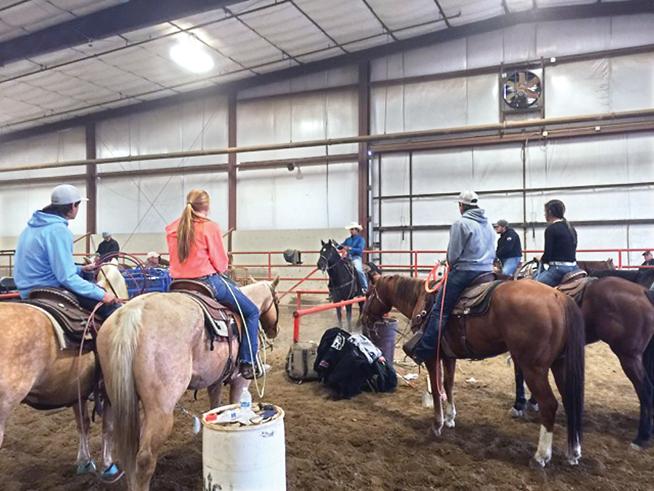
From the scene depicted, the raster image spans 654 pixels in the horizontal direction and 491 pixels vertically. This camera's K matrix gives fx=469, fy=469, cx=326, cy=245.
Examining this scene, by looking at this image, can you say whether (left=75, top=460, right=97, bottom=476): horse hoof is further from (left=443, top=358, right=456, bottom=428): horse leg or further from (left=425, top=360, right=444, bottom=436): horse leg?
(left=443, top=358, right=456, bottom=428): horse leg

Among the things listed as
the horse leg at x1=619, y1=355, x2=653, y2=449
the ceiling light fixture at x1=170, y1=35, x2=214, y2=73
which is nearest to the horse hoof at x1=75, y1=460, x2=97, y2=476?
the horse leg at x1=619, y1=355, x2=653, y2=449

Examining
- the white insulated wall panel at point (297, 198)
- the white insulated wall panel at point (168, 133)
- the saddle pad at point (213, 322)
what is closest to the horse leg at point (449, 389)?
the saddle pad at point (213, 322)

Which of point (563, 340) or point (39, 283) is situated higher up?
point (39, 283)

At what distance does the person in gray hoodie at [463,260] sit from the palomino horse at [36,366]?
274 cm

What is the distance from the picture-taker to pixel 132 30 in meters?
10.4

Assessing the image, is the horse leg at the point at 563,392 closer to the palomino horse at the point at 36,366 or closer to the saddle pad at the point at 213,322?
the saddle pad at the point at 213,322

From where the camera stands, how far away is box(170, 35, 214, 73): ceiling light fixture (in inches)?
470

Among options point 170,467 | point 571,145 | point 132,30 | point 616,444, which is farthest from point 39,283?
point 571,145

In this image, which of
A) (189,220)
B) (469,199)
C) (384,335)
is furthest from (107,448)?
(469,199)

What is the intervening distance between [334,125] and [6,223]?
1400 cm

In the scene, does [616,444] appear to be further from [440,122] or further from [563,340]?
[440,122]

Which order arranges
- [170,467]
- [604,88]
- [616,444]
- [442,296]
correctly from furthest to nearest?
[604,88] < [442,296] < [616,444] < [170,467]

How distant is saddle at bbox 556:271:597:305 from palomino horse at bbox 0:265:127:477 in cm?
410

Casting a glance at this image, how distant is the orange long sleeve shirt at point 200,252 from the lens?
11.1 feet
